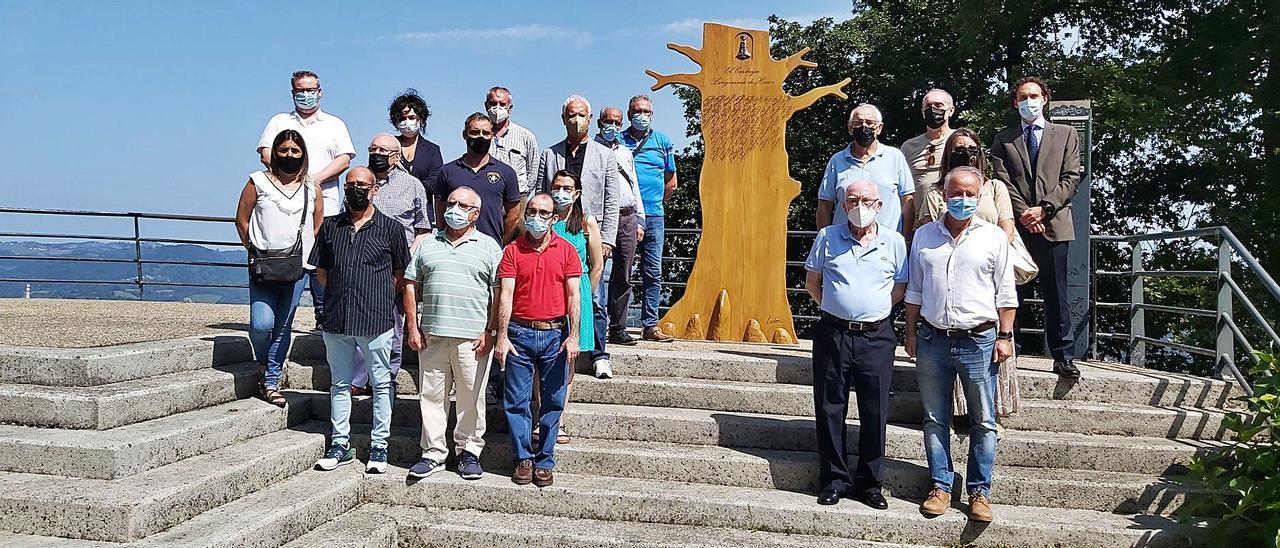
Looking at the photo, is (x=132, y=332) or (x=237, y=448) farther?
(x=132, y=332)

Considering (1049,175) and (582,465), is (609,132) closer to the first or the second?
(582,465)

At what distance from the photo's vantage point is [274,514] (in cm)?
458

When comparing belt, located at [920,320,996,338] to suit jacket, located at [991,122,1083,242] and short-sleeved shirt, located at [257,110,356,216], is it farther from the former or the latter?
short-sleeved shirt, located at [257,110,356,216]

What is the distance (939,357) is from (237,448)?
381 centimetres

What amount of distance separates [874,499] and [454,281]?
2.50 metres

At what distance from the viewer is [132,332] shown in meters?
7.32

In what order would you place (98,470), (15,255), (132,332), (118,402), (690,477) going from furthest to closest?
1. (15,255)
2. (132,332)
3. (690,477)
4. (118,402)
5. (98,470)

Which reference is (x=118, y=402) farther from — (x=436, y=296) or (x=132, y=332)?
(x=132, y=332)

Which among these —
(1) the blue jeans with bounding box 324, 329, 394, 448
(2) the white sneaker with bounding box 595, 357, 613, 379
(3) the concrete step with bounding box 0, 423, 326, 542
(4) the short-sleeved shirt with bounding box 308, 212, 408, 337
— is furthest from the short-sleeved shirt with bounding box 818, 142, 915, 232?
(3) the concrete step with bounding box 0, 423, 326, 542

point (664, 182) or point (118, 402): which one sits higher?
point (664, 182)

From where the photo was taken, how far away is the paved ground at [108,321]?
689 centimetres

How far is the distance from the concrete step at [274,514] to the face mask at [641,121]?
320 cm

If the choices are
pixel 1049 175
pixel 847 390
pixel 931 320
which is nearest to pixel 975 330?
pixel 931 320

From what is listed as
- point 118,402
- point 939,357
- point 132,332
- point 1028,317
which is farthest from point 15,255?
point 1028,317
